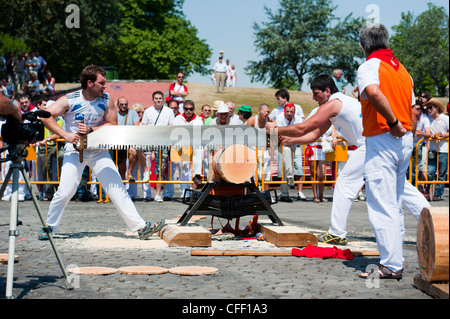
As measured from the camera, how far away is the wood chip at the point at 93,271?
6422mm

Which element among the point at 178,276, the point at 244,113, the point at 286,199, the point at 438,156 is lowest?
the point at 178,276

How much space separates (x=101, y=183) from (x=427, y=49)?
87287mm

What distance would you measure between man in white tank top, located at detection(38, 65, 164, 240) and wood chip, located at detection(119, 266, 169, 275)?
7.64ft

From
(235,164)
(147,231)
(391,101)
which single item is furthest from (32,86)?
(391,101)

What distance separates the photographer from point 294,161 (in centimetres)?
1619

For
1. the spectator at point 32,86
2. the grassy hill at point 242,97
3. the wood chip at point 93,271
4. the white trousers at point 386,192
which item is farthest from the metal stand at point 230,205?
the grassy hill at point 242,97

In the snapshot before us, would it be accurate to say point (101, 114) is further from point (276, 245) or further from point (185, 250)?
point (276, 245)

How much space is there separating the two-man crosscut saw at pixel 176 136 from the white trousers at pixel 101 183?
0.73 feet

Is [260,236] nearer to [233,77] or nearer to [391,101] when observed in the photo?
[391,101]

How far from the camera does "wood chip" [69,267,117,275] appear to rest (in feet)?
21.1

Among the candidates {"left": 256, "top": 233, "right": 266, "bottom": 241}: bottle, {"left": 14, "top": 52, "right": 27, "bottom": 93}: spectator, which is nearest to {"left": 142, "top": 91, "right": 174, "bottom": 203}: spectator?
{"left": 256, "top": 233, "right": 266, "bottom": 241}: bottle

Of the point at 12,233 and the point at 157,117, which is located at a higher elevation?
the point at 157,117

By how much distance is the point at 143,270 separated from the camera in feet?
21.4

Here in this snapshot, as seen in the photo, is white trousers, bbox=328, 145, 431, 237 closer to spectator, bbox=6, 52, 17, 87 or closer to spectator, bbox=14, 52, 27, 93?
spectator, bbox=14, 52, 27, 93
